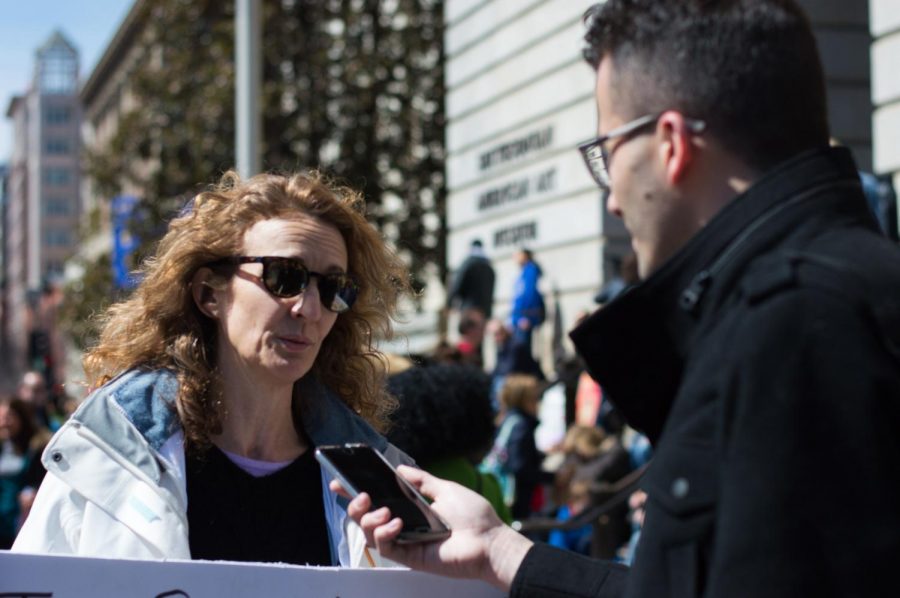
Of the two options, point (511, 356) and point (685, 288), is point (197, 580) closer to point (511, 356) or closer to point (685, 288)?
point (685, 288)

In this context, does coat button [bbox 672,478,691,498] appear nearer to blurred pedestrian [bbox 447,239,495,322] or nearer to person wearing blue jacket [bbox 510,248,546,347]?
person wearing blue jacket [bbox 510,248,546,347]

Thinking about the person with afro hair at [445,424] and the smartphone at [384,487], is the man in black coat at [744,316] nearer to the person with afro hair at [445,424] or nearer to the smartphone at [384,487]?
the smartphone at [384,487]

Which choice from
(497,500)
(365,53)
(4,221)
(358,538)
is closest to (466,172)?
(365,53)

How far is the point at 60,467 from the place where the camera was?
324 cm

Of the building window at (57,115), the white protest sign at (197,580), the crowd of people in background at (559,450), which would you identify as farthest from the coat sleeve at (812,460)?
the building window at (57,115)

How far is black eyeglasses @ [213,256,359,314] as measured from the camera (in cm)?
365

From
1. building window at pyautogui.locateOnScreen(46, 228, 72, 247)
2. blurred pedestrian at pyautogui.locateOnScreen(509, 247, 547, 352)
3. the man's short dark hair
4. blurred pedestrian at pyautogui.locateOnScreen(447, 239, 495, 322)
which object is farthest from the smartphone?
building window at pyautogui.locateOnScreen(46, 228, 72, 247)

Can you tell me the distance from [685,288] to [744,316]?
0.17m

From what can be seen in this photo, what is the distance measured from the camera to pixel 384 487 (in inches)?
104

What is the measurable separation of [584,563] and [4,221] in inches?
7897

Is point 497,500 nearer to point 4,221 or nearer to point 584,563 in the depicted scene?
point 584,563

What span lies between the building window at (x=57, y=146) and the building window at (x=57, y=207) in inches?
214

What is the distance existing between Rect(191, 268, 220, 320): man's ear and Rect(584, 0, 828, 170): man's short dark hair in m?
2.07

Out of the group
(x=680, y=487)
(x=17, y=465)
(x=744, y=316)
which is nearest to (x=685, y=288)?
(x=744, y=316)
